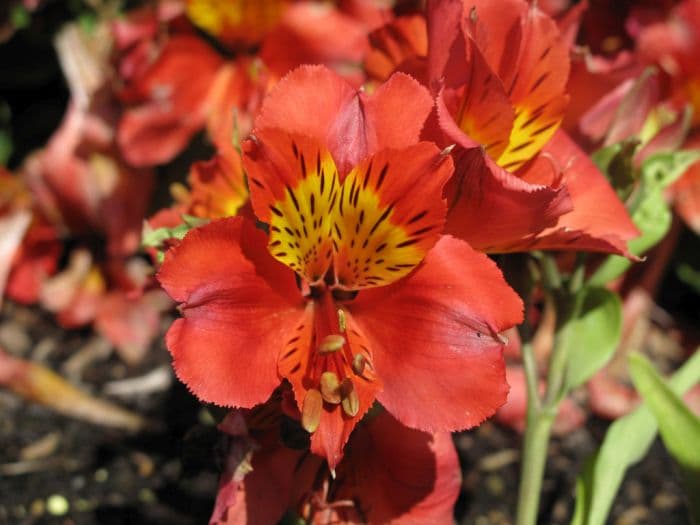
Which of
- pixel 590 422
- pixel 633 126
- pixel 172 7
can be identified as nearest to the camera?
pixel 633 126

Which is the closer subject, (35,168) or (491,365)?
(491,365)

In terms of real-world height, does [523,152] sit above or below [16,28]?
above

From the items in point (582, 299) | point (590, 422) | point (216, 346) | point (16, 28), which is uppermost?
point (216, 346)

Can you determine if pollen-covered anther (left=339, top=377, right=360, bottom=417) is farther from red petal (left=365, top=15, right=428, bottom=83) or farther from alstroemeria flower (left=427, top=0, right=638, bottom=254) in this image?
red petal (left=365, top=15, right=428, bottom=83)

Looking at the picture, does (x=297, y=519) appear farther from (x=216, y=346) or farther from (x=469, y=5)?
(x=469, y=5)

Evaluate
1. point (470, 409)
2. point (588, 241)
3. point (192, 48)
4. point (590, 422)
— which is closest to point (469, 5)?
point (588, 241)

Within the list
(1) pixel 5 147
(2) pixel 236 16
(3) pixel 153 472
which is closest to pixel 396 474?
(3) pixel 153 472

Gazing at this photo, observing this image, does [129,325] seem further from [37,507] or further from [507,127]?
[507,127]

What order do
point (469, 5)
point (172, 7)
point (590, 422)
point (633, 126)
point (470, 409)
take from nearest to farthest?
point (470, 409) < point (469, 5) < point (633, 126) < point (172, 7) < point (590, 422)
